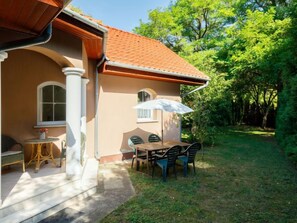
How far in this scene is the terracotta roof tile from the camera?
833cm

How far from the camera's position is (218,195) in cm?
515

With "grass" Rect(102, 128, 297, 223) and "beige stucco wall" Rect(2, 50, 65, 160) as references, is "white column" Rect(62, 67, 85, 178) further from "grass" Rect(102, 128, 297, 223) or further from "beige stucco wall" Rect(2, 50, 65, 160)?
"beige stucco wall" Rect(2, 50, 65, 160)

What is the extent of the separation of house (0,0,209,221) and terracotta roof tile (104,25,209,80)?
0.06 meters

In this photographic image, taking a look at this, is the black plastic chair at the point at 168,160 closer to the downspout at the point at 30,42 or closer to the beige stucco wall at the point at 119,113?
the beige stucco wall at the point at 119,113

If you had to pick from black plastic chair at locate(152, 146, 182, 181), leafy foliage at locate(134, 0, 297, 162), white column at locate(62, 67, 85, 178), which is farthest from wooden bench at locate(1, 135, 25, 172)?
leafy foliage at locate(134, 0, 297, 162)

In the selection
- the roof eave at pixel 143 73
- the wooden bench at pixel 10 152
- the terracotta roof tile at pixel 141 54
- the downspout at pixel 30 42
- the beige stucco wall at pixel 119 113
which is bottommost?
the wooden bench at pixel 10 152

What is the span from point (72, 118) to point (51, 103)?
250cm

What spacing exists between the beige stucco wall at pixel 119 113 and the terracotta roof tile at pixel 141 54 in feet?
2.33

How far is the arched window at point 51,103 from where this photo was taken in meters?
6.89

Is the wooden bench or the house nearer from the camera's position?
the house

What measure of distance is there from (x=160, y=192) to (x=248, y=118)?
20.7m

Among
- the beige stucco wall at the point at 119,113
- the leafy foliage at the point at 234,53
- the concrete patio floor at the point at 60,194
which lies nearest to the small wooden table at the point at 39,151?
the concrete patio floor at the point at 60,194

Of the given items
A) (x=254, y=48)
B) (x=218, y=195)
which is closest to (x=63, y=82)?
(x=218, y=195)

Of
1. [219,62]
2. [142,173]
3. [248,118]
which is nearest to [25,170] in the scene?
[142,173]
